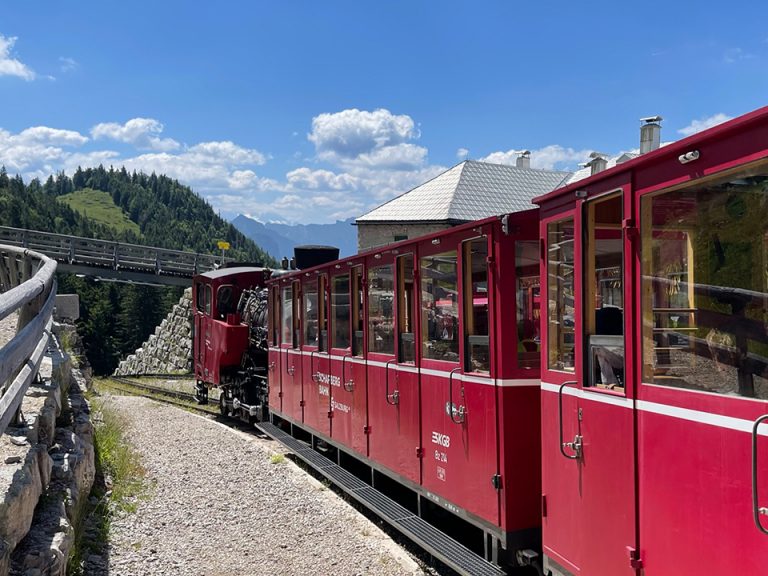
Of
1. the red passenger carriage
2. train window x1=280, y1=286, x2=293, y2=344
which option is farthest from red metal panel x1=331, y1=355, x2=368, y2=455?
the red passenger carriage

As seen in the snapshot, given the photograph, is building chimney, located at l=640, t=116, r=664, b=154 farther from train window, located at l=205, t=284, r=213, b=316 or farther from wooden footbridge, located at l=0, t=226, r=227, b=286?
wooden footbridge, located at l=0, t=226, r=227, b=286

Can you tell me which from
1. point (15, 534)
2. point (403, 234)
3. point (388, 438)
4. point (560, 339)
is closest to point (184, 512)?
point (388, 438)

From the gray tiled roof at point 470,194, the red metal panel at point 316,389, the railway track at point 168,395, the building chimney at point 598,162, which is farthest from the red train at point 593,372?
the gray tiled roof at point 470,194

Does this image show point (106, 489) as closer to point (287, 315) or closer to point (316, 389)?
point (316, 389)

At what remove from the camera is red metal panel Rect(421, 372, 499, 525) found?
18.2 ft

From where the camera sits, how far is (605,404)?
13.5 ft

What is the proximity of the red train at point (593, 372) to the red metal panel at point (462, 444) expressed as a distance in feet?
0.07

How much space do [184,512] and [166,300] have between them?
79.8 m

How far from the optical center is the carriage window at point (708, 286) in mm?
3104

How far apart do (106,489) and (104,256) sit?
35799 millimetres

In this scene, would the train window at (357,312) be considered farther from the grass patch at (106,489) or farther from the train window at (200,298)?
the train window at (200,298)

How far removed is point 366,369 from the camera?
8328 mm

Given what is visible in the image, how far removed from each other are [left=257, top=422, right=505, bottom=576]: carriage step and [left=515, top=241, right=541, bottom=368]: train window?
5.60ft

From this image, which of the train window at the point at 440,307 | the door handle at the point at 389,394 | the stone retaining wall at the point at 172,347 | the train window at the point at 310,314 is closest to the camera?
the train window at the point at 440,307
